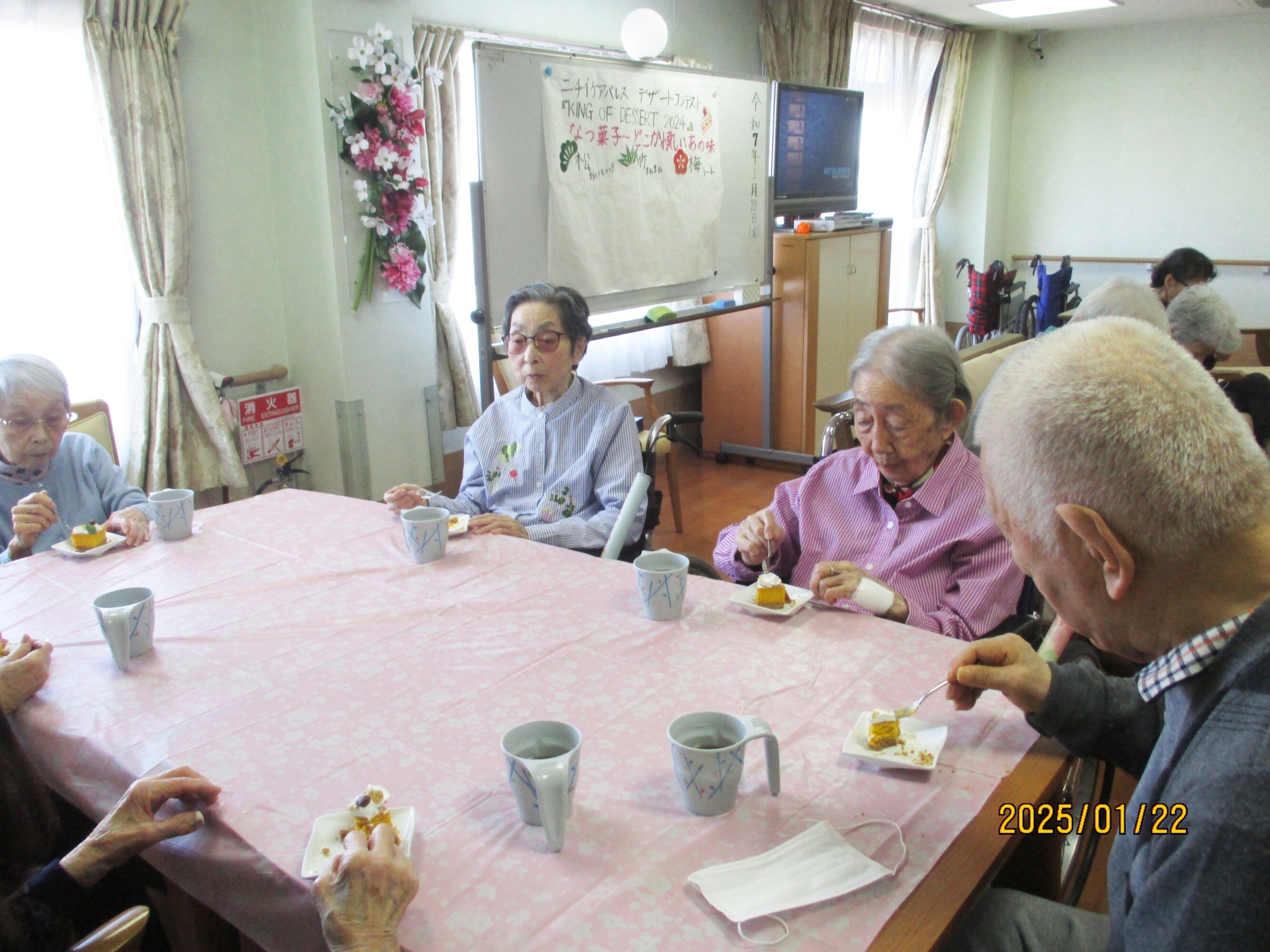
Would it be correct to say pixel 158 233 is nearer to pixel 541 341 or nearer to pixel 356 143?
pixel 356 143

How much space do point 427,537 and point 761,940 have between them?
3.62 feet

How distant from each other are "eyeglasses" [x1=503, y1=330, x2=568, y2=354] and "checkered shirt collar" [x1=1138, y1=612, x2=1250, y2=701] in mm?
1648

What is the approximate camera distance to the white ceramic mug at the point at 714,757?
95 centimetres

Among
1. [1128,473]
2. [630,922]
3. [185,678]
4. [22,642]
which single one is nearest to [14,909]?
[185,678]

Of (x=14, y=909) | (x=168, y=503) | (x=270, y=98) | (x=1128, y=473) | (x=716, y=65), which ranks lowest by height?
(x=14, y=909)

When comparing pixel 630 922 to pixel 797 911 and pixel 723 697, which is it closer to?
pixel 797 911

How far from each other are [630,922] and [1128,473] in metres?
0.58

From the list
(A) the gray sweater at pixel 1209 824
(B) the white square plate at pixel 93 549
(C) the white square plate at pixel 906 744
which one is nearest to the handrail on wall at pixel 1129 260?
(C) the white square plate at pixel 906 744

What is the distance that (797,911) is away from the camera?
32.7 inches

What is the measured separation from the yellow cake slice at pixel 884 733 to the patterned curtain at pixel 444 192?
2.89 meters

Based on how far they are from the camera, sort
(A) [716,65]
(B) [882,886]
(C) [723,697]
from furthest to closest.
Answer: (A) [716,65] → (C) [723,697] → (B) [882,886]

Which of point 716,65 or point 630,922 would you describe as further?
point 716,65

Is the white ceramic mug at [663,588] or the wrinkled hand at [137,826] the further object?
the white ceramic mug at [663,588]
